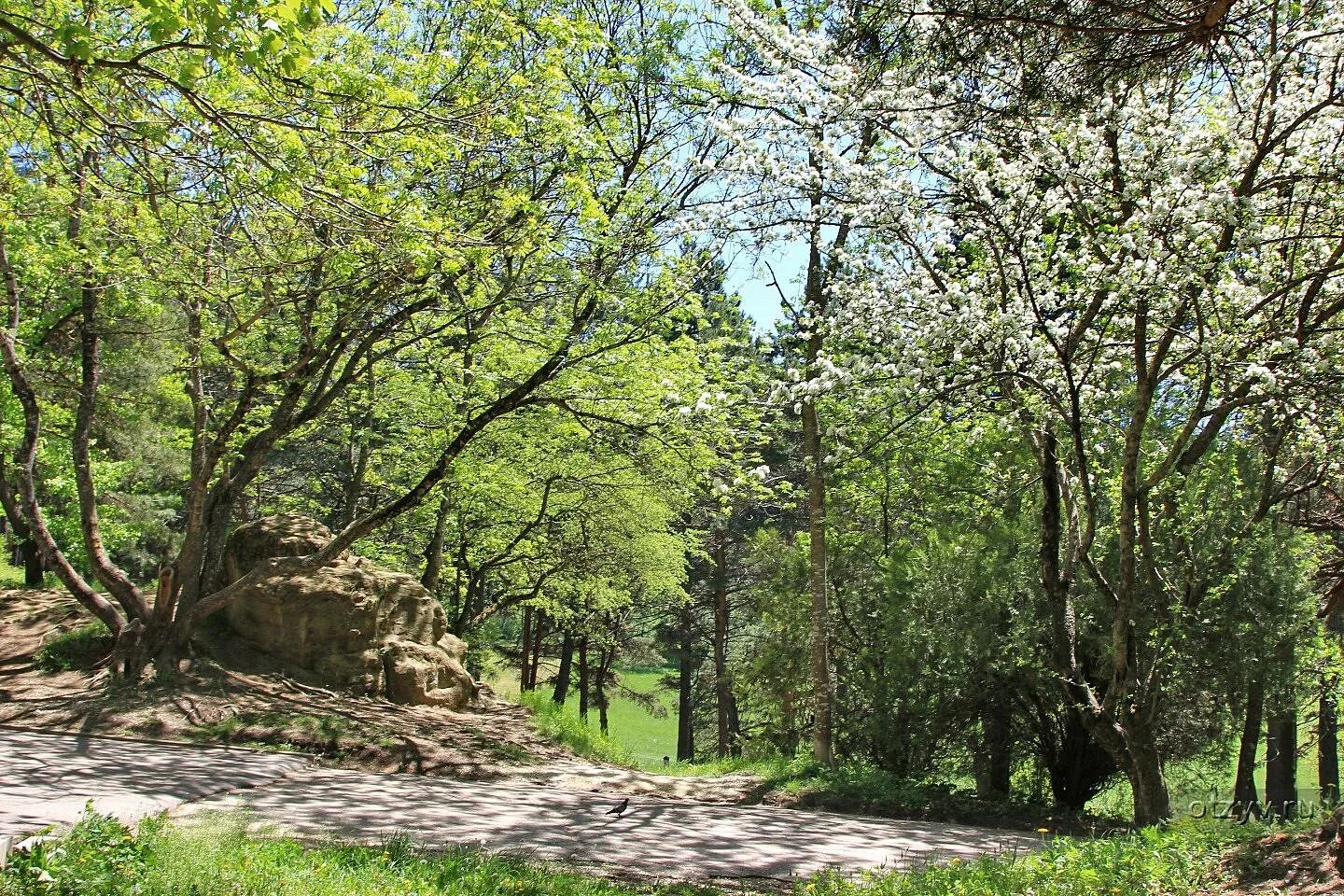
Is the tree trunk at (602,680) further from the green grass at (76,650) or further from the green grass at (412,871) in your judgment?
the green grass at (412,871)

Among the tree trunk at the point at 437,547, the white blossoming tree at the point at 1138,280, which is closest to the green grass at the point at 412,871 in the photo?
the white blossoming tree at the point at 1138,280

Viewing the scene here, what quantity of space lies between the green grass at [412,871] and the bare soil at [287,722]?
5.18 meters

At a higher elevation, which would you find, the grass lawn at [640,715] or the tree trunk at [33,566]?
the tree trunk at [33,566]

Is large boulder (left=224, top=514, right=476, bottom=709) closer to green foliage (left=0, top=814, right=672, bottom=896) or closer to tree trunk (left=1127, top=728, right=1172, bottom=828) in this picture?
green foliage (left=0, top=814, right=672, bottom=896)

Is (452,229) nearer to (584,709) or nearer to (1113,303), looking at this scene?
(1113,303)

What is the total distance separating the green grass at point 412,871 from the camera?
4695 millimetres

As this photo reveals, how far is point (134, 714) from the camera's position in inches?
460

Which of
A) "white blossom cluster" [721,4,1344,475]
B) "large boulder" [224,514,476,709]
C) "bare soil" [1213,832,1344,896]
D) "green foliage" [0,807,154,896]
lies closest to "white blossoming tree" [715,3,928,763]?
"white blossom cluster" [721,4,1344,475]

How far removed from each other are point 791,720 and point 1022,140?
12.6 m

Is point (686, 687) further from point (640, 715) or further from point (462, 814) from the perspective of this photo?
point (462, 814)

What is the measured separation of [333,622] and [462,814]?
673cm

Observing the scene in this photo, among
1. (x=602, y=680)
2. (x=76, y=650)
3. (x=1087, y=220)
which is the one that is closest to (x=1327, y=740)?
(x=1087, y=220)

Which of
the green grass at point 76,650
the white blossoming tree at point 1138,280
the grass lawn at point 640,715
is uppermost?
the white blossoming tree at point 1138,280

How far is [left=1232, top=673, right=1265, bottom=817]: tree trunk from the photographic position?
1147 cm
